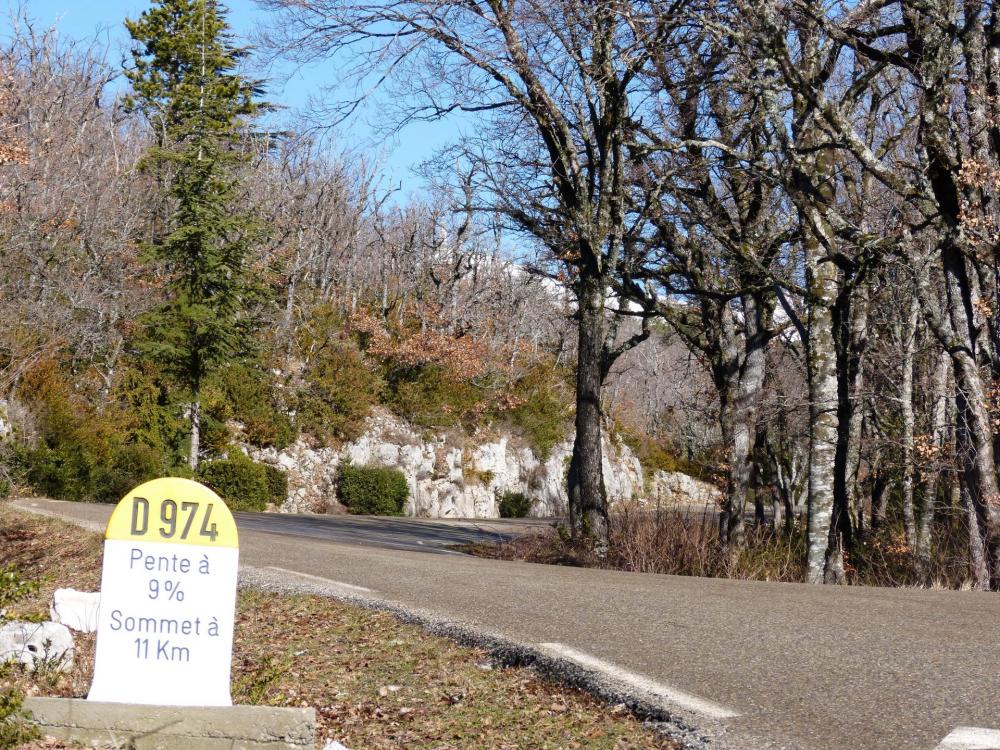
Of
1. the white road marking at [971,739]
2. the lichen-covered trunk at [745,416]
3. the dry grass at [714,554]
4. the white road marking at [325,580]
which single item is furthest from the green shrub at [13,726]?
the lichen-covered trunk at [745,416]

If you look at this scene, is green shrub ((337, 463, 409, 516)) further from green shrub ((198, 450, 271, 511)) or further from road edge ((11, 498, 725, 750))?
road edge ((11, 498, 725, 750))

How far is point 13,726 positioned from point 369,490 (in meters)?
32.3

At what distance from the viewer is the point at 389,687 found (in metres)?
6.07

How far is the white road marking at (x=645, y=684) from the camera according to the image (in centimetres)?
499

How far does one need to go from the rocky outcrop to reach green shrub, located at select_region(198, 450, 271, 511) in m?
2.19

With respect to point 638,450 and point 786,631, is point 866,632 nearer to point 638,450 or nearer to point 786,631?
point 786,631

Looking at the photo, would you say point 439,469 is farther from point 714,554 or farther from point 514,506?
point 714,554

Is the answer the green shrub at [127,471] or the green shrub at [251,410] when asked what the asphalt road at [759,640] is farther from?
the green shrub at [251,410]

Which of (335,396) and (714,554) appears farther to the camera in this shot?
(335,396)

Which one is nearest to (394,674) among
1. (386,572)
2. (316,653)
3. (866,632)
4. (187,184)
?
(316,653)

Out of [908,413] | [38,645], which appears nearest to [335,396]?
[908,413]

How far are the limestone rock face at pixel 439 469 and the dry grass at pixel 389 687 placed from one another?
27.6 metres

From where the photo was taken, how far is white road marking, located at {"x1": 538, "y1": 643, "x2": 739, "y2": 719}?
16.4ft

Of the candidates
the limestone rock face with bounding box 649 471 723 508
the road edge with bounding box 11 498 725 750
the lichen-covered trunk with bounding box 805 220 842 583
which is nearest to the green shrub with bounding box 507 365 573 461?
the limestone rock face with bounding box 649 471 723 508
